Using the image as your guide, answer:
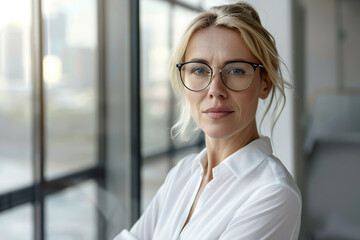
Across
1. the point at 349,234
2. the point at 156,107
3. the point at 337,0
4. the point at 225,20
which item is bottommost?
the point at 349,234

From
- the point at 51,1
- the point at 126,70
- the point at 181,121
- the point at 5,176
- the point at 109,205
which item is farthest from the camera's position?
the point at 109,205

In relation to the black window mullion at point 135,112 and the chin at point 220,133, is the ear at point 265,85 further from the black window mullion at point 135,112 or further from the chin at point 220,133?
the black window mullion at point 135,112

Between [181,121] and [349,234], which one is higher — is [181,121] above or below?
above

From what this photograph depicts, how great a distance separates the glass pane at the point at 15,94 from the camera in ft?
7.91

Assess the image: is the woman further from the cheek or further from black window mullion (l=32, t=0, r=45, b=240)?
black window mullion (l=32, t=0, r=45, b=240)

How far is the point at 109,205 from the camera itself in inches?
121

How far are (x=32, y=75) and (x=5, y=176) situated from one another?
664 mm

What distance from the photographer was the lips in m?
1.08

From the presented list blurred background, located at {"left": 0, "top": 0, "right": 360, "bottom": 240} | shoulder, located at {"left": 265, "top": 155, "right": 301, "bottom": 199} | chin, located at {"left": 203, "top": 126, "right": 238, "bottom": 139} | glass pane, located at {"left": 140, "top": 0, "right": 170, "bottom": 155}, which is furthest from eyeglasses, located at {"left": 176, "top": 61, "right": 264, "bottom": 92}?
A: glass pane, located at {"left": 140, "top": 0, "right": 170, "bottom": 155}

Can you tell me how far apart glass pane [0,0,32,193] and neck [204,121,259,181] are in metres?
1.69

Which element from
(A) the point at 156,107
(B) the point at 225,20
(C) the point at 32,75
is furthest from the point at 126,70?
(B) the point at 225,20

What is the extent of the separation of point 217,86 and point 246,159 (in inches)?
8.6

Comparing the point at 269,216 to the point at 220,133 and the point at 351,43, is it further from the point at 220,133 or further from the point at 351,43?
the point at 351,43

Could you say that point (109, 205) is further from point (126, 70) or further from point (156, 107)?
point (126, 70)
